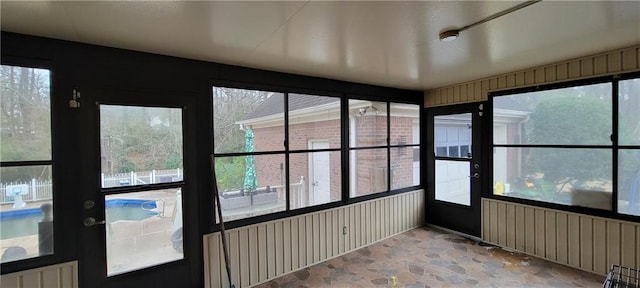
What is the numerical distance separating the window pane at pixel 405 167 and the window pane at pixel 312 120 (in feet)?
4.30

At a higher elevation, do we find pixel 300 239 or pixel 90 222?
pixel 90 222

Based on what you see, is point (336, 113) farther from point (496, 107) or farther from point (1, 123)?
point (1, 123)

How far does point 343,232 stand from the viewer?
3.95 m

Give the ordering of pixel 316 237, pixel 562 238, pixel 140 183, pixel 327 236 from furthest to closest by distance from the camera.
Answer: pixel 327 236, pixel 316 237, pixel 562 238, pixel 140 183

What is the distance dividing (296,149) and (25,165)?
93.6 inches

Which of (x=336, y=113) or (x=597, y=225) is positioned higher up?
(x=336, y=113)

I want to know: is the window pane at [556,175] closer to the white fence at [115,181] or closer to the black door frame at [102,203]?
the black door frame at [102,203]

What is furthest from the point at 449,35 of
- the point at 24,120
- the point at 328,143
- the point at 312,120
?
the point at 24,120

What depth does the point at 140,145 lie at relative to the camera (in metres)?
2.56

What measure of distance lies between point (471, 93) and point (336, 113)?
2140 millimetres

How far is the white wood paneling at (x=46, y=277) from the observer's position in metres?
2.06

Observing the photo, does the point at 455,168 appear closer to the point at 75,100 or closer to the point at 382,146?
the point at 382,146

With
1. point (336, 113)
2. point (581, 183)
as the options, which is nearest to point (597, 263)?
point (581, 183)

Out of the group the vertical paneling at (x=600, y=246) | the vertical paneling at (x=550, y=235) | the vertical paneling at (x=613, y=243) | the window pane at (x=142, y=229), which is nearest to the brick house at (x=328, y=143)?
the window pane at (x=142, y=229)
